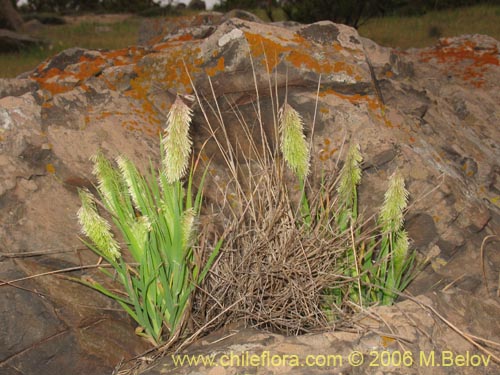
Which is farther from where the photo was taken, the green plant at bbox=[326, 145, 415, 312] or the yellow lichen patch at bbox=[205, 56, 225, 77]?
the yellow lichen patch at bbox=[205, 56, 225, 77]

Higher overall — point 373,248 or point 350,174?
point 350,174

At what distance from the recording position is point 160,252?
244 cm

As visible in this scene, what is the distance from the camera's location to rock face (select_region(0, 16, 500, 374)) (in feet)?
8.09

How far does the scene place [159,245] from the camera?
245 cm

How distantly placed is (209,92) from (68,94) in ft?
2.78

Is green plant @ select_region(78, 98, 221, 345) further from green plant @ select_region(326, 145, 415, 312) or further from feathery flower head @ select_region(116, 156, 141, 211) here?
green plant @ select_region(326, 145, 415, 312)

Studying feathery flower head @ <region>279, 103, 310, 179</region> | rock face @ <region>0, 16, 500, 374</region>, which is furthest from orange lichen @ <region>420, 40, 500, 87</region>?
feathery flower head @ <region>279, 103, 310, 179</region>

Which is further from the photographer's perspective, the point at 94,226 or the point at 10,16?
the point at 10,16

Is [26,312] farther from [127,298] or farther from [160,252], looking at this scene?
[160,252]

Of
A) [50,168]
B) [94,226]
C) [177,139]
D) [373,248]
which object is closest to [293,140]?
[177,139]

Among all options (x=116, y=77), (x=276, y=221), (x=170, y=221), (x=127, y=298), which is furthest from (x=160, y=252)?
(x=116, y=77)

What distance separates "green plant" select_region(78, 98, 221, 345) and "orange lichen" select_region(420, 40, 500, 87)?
3.59 meters

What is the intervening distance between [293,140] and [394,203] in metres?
0.51

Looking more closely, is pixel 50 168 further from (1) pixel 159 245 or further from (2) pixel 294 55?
(2) pixel 294 55
